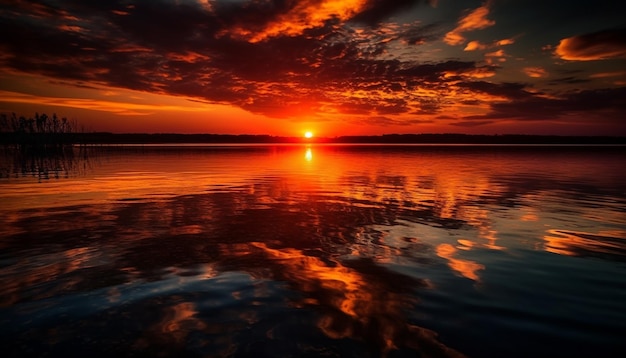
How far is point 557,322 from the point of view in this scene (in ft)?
17.2

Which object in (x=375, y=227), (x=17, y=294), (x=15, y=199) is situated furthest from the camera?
(x=15, y=199)

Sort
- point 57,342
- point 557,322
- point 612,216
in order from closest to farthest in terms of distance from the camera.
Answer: point 57,342 → point 557,322 → point 612,216

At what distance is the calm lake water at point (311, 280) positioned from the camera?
466 centimetres

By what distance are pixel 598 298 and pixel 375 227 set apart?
5.96m

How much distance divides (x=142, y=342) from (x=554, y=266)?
8.15 meters

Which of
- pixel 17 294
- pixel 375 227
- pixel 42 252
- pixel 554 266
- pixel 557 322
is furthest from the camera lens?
pixel 375 227

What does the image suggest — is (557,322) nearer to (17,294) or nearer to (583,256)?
(583,256)

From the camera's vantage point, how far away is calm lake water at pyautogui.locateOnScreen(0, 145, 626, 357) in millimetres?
4660

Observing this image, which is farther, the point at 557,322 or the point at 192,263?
the point at 192,263

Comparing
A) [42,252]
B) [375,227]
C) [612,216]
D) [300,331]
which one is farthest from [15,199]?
[612,216]

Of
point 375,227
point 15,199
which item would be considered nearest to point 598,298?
point 375,227

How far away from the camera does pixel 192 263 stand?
777 cm

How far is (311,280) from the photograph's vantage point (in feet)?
22.5

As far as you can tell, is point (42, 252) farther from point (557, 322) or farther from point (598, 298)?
point (598, 298)
